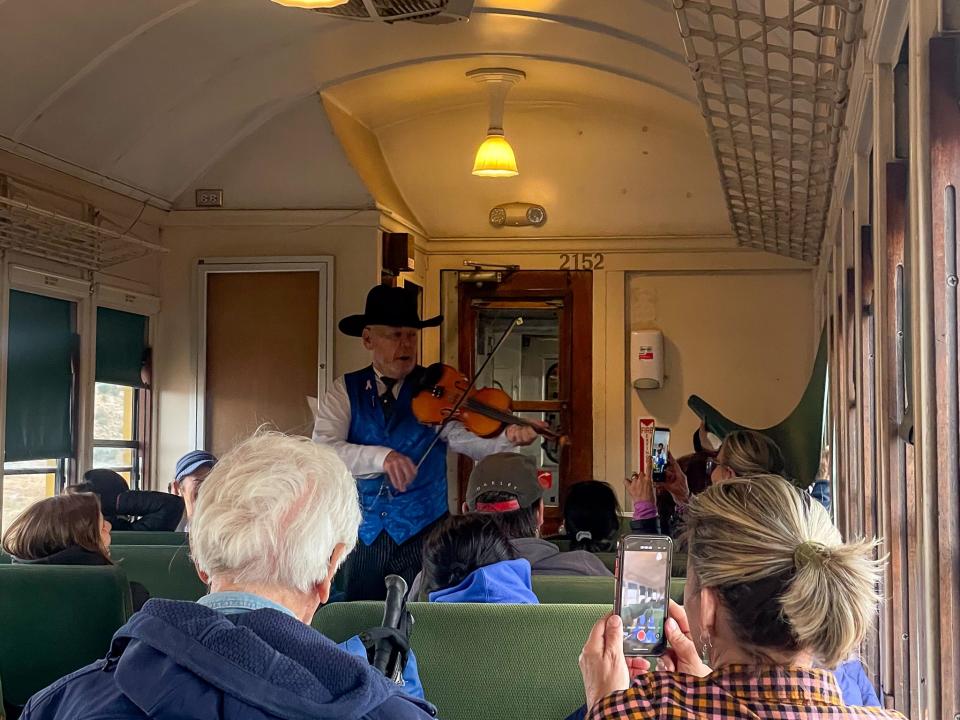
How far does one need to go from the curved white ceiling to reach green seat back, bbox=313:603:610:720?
3.07 m

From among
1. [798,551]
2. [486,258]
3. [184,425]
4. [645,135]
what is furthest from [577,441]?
[798,551]

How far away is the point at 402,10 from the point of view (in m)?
4.92

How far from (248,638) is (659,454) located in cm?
373

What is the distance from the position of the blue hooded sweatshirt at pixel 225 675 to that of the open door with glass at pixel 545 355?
6.26 m

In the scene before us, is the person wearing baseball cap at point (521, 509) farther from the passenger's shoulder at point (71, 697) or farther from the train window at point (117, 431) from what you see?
the train window at point (117, 431)

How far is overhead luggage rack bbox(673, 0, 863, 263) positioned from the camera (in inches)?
115

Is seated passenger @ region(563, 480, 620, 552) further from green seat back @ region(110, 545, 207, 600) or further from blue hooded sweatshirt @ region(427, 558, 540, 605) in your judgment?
blue hooded sweatshirt @ region(427, 558, 540, 605)

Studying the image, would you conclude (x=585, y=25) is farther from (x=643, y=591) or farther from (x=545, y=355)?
(x=643, y=591)

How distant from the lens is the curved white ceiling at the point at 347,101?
5055mm

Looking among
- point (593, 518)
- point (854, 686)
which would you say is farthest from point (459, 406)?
point (854, 686)

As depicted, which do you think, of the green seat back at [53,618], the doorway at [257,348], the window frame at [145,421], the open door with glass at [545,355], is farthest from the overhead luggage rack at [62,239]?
the open door with glass at [545,355]

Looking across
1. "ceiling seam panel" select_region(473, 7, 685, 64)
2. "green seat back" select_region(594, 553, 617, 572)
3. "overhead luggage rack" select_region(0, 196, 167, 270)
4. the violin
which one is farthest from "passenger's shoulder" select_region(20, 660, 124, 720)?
"ceiling seam panel" select_region(473, 7, 685, 64)

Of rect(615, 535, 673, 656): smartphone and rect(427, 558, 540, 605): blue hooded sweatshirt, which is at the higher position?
rect(615, 535, 673, 656): smartphone

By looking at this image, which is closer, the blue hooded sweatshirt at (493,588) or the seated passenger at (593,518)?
the blue hooded sweatshirt at (493,588)
